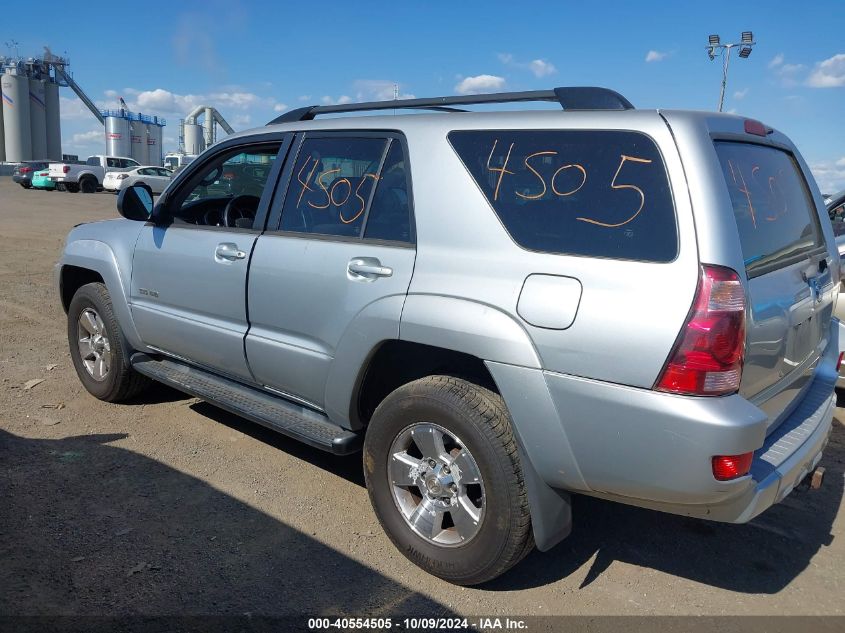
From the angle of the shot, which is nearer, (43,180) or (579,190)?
(579,190)

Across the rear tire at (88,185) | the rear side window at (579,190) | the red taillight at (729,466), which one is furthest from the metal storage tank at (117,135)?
the red taillight at (729,466)

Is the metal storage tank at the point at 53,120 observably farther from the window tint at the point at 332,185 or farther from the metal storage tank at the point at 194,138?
the window tint at the point at 332,185

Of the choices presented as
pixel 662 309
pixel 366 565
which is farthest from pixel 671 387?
pixel 366 565

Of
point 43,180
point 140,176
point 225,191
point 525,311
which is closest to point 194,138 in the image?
point 43,180

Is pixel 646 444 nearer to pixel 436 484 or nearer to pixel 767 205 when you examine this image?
pixel 436 484

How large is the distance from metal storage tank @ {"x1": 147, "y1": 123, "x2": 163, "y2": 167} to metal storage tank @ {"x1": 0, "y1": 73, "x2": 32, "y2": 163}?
1108 cm

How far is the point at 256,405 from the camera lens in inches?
148

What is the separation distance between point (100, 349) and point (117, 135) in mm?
66597

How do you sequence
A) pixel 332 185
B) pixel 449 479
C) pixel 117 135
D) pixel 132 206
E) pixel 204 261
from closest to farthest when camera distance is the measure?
pixel 449 479
pixel 332 185
pixel 204 261
pixel 132 206
pixel 117 135

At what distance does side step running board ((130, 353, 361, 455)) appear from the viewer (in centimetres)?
335

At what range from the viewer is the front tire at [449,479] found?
2736 mm

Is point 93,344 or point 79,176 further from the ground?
point 79,176

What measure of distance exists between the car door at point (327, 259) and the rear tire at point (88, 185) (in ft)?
107

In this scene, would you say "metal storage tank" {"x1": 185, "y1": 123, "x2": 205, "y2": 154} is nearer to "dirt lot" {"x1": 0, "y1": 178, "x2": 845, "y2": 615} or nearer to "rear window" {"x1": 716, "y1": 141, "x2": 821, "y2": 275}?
"dirt lot" {"x1": 0, "y1": 178, "x2": 845, "y2": 615}
